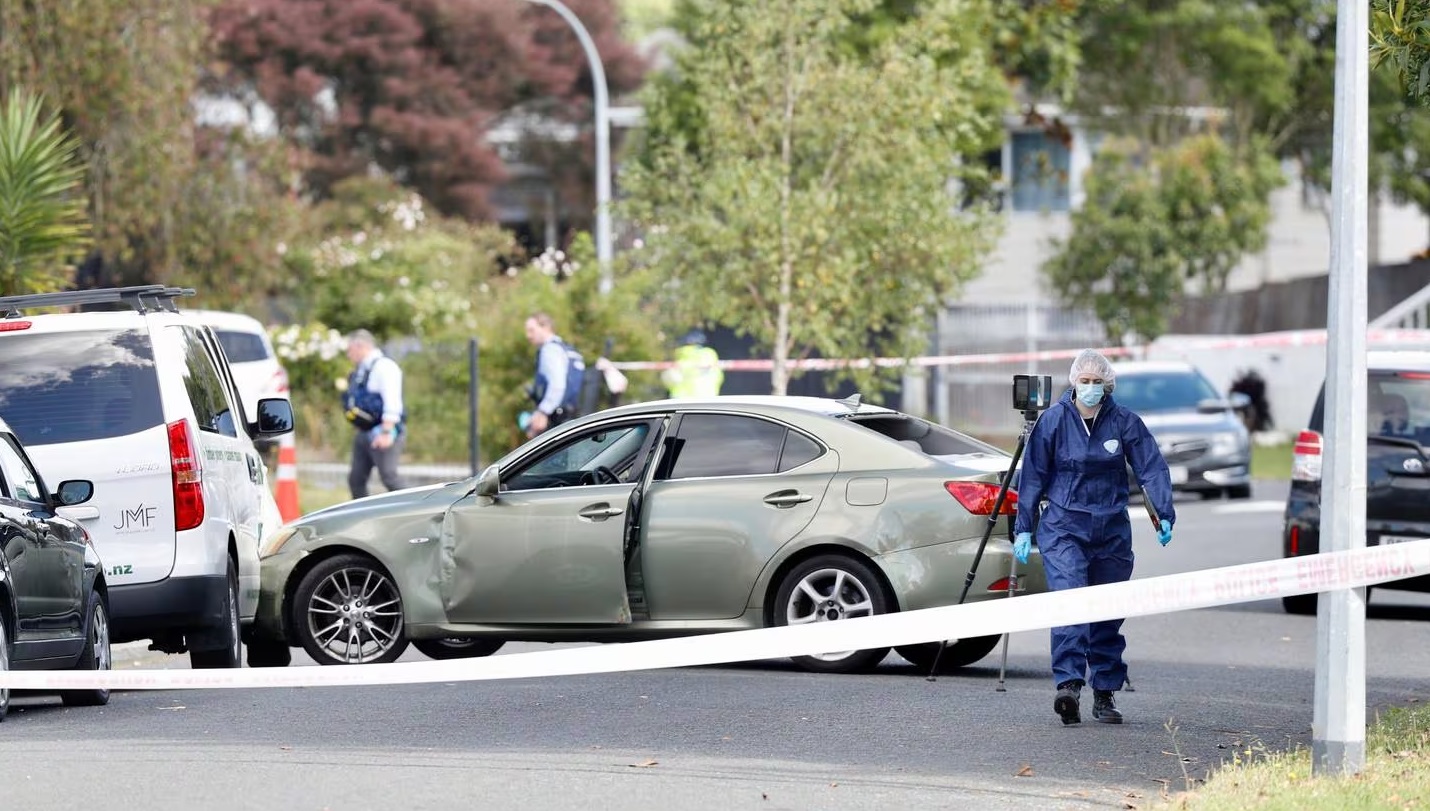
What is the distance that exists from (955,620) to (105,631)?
15.4 ft

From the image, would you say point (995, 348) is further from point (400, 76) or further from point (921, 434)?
point (921, 434)

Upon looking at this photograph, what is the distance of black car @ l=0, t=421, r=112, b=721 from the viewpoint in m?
9.65

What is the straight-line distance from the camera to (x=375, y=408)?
18812 mm

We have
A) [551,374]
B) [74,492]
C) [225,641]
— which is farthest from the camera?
[551,374]

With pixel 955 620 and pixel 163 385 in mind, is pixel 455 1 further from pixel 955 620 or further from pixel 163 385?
pixel 955 620

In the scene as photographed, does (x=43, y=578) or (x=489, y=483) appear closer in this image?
(x=43, y=578)

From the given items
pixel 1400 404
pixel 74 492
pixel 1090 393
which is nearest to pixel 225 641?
pixel 74 492

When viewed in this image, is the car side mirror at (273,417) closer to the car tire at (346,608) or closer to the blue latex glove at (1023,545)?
the car tire at (346,608)

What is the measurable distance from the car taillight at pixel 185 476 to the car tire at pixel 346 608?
3.87 ft

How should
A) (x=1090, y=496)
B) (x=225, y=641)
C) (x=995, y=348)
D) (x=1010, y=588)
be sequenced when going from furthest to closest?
(x=995, y=348), (x=225, y=641), (x=1010, y=588), (x=1090, y=496)

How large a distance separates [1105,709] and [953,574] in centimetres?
146

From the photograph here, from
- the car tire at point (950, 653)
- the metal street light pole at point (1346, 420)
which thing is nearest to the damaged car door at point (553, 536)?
the car tire at point (950, 653)

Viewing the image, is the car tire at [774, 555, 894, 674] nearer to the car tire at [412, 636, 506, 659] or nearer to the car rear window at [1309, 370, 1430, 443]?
the car tire at [412, 636, 506, 659]

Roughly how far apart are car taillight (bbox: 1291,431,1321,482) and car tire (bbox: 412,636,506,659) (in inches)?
212
